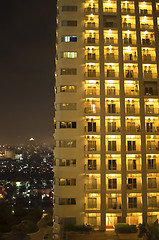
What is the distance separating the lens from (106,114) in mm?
22734

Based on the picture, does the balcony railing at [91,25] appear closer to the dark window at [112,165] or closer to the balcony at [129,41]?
the balcony at [129,41]

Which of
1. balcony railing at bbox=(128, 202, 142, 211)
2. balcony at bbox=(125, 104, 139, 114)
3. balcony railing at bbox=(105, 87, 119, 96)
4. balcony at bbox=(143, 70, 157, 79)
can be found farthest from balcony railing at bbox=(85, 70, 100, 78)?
balcony railing at bbox=(128, 202, 142, 211)

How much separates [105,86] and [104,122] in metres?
4.31

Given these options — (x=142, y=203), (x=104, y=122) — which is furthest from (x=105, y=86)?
(x=142, y=203)

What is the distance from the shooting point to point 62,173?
21.9m

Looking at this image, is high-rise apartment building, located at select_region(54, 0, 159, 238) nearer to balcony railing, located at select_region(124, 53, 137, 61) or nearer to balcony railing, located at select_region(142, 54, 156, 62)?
balcony railing, located at select_region(142, 54, 156, 62)

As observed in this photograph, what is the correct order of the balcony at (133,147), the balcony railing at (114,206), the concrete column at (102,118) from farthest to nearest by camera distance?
1. the balcony at (133,147)
2. the balcony railing at (114,206)
3. the concrete column at (102,118)

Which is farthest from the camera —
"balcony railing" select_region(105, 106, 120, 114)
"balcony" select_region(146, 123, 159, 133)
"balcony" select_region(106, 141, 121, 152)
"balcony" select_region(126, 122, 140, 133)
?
"balcony" select_region(146, 123, 159, 133)

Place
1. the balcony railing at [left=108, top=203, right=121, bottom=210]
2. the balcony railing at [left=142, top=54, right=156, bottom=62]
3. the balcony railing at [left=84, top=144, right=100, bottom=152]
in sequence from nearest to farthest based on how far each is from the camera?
the balcony railing at [left=108, top=203, right=121, bottom=210]
the balcony railing at [left=84, top=144, right=100, bottom=152]
the balcony railing at [left=142, top=54, right=156, bottom=62]

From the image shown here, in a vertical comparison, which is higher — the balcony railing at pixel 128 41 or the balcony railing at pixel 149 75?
the balcony railing at pixel 128 41

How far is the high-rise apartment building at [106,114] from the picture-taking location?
21641 millimetres

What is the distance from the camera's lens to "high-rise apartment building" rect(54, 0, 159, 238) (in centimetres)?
2164

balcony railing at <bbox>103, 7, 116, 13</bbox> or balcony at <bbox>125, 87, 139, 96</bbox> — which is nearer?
balcony at <bbox>125, 87, 139, 96</bbox>

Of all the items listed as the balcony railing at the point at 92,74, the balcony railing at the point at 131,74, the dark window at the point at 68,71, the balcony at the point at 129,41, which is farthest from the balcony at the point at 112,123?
the balcony at the point at 129,41
